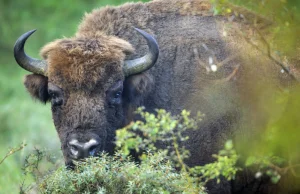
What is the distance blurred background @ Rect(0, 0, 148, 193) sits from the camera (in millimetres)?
13121

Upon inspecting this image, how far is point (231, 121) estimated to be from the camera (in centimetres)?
888

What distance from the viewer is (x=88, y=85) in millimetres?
8250

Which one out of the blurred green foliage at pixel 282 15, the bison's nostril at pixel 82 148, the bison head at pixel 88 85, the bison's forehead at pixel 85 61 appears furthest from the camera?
the bison's forehead at pixel 85 61

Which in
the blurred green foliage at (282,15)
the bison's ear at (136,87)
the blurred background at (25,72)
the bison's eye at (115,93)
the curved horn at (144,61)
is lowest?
the blurred background at (25,72)

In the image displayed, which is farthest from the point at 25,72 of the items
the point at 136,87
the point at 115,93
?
the point at 115,93

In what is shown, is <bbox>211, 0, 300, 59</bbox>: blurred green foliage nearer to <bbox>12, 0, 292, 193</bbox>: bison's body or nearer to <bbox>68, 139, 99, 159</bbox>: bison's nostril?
<bbox>12, 0, 292, 193</bbox>: bison's body

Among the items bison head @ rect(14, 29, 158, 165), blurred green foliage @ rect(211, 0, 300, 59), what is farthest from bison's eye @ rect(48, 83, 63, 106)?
blurred green foliage @ rect(211, 0, 300, 59)

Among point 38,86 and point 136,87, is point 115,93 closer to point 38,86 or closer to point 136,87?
point 136,87

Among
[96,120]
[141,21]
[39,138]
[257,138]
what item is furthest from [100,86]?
[39,138]

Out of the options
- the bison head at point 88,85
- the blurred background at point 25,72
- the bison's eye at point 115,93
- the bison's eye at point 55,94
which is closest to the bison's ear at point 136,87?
the bison head at point 88,85

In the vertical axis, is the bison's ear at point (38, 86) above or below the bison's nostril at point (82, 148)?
above

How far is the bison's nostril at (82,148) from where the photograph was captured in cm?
795

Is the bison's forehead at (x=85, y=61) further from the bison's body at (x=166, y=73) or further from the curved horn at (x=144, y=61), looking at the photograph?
the curved horn at (x=144, y=61)

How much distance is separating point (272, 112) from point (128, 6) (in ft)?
6.68
